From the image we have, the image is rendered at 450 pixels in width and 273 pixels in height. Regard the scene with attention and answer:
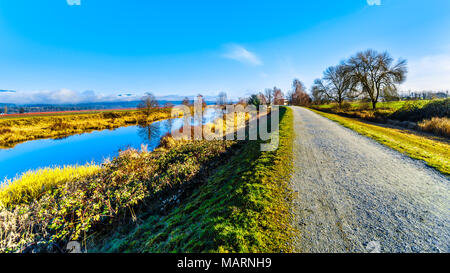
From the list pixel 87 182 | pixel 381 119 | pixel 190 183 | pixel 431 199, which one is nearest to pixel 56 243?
pixel 87 182

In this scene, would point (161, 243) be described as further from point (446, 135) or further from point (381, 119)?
point (381, 119)

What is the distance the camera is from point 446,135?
10492mm

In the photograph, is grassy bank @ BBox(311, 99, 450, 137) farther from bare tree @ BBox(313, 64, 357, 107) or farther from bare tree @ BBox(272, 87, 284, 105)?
bare tree @ BBox(272, 87, 284, 105)

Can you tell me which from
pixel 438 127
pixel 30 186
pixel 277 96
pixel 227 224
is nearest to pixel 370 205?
pixel 227 224

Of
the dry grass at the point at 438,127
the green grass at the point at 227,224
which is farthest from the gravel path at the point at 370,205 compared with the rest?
the dry grass at the point at 438,127

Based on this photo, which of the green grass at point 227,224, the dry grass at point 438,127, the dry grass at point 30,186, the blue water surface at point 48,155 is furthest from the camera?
the blue water surface at point 48,155

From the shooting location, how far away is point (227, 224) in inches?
118

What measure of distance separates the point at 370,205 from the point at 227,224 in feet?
10.0

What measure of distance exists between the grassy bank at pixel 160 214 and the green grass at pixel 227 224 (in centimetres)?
1

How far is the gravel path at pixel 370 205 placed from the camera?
246 cm

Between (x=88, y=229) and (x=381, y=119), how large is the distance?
26.9m

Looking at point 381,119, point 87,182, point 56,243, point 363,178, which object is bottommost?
point 56,243

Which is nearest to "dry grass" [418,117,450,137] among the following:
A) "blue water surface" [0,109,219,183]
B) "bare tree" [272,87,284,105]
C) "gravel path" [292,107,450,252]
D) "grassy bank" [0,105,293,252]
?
"gravel path" [292,107,450,252]

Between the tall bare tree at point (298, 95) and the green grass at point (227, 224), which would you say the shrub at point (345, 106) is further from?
the green grass at point (227, 224)
